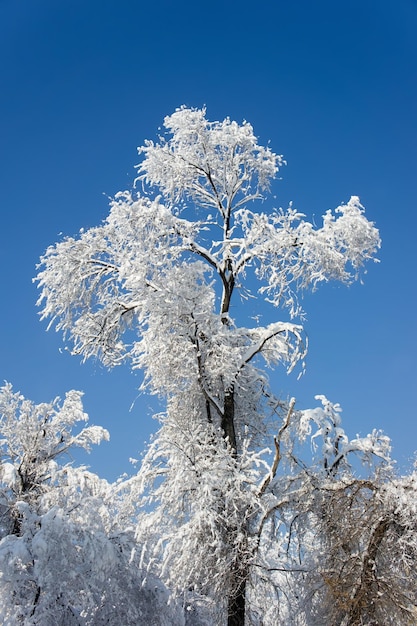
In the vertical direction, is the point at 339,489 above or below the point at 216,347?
below

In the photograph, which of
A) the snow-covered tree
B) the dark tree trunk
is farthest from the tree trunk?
the snow-covered tree

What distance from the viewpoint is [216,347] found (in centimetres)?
1145

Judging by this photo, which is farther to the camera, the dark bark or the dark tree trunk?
the dark bark

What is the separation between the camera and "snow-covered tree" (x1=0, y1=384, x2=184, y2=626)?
1212 centimetres

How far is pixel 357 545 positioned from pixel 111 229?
7.44 meters

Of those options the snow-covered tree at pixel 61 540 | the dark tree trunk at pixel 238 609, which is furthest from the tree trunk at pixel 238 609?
the snow-covered tree at pixel 61 540

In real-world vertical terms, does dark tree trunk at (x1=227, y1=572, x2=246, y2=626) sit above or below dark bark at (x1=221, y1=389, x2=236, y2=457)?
below

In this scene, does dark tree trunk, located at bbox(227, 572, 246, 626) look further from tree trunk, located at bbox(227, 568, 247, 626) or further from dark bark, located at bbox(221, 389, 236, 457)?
dark bark, located at bbox(221, 389, 236, 457)

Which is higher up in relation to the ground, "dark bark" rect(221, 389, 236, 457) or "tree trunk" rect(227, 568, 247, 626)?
"dark bark" rect(221, 389, 236, 457)

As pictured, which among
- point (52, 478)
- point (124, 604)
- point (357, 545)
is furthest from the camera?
point (52, 478)

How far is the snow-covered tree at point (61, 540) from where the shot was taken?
477 inches

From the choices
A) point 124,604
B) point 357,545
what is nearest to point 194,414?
point 357,545

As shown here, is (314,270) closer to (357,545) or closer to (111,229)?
(111,229)

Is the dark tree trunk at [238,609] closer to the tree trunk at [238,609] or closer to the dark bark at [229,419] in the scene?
the tree trunk at [238,609]
